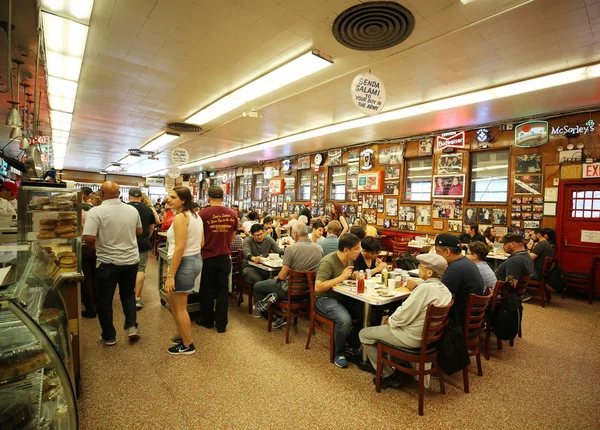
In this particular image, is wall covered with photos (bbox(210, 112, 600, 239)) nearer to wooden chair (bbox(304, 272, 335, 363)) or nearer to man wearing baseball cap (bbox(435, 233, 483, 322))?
man wearing baseball cap (bbox(435, 233, 483, 322))

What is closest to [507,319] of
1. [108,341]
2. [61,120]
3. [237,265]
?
[237,265]

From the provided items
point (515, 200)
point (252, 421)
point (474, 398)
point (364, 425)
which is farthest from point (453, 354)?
point (515, 200)

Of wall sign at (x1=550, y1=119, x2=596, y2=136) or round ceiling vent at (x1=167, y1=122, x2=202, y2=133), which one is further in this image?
round ceiling vent at (x1=167, y1=122, x2=202, y2=133)

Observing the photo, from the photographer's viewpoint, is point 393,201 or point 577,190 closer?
point 577,190

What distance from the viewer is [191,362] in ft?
11.9

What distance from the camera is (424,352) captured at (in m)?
2.92

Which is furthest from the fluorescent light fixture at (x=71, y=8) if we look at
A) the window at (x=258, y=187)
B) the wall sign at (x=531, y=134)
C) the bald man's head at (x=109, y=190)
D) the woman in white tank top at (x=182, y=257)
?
the window at (x=258, y=187)

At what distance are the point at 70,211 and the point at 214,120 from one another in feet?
17.6

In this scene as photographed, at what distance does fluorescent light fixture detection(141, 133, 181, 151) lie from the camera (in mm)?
10015

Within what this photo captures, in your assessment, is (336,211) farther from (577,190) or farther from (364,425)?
(364,425)

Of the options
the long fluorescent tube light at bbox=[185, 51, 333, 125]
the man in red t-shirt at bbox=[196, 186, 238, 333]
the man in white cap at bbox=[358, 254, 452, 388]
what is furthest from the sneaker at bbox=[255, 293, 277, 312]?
the long fluorescent tube light at bbox=[185, 51, 333, 125]

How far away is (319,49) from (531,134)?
523 cm

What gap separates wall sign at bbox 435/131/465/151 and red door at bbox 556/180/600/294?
2291 mm

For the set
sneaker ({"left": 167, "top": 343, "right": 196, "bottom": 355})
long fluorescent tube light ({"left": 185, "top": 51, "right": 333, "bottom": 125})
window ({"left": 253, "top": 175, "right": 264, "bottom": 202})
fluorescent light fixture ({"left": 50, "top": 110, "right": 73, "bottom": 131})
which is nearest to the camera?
sneaker ({"left": 167, "top": 343, "right": 196, "bottom": 355})
